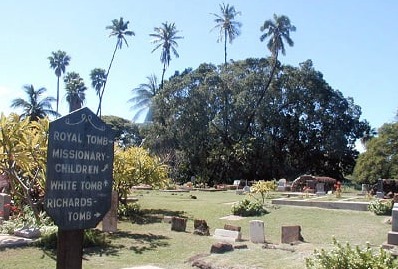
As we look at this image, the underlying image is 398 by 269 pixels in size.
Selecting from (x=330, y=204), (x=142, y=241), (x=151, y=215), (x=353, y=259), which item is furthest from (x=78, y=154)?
(x=330, y=204)

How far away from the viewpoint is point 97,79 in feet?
210

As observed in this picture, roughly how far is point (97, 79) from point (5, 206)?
51.4 m

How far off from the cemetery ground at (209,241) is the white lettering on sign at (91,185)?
4.54 meters

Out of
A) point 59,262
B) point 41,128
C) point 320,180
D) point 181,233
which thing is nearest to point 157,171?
point 181,233

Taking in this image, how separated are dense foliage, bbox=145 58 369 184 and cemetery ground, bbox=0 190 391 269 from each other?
25.9 meters

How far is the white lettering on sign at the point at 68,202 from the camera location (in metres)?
4.14

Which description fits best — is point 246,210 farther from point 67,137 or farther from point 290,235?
point 67,137

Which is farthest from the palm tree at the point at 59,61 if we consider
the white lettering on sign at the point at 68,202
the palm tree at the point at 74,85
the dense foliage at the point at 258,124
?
the white lettering on sign at the point at 68,202

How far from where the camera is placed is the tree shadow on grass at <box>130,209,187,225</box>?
16.1 m

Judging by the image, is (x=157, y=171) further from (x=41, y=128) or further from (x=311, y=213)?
(x=41, y=128)

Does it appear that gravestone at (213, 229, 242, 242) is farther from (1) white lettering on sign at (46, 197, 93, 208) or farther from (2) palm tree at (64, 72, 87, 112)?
(2) palm tree at (64, 72, 87, 112)

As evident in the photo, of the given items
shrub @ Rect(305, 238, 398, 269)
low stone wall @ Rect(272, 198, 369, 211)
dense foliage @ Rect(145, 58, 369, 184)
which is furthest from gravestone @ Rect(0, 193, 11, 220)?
dense foliage @ Rect(145, 58, 369, 184)

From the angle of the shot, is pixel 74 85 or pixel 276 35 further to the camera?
pixel 74 85

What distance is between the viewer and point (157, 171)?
1764cm
